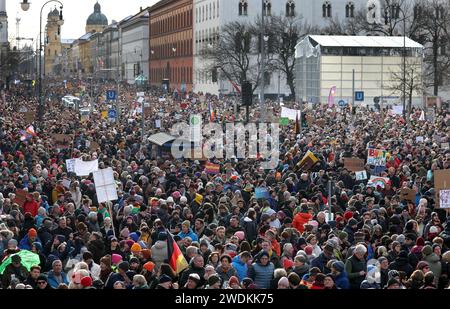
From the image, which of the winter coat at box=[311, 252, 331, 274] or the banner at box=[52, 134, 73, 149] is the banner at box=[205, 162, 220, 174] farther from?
the winter coat at box=[311, 252, 331, 274]

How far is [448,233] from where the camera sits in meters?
15.6

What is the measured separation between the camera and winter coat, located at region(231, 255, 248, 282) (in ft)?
41.9

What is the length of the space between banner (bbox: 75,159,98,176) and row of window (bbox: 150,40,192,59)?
97.5 m

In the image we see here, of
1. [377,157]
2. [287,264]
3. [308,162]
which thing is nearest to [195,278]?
[287,264]

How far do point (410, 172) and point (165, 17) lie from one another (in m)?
115

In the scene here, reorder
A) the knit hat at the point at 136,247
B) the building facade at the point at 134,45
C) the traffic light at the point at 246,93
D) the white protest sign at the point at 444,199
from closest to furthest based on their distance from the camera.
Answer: the knit hat at the point at 136,247 < the white protest sign at the point at 444,199 < the traffic light at the point at 246,93 < the building facade at the point at 134,45

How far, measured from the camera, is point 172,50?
13312 centimetres

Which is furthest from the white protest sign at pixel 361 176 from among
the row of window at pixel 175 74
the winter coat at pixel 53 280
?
the row of window at pixel 175 74

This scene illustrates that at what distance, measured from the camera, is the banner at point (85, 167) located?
2495 cm

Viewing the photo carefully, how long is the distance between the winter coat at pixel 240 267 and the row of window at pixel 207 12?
94.6 m

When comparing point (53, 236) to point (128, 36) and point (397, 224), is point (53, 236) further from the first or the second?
point (128, 36)

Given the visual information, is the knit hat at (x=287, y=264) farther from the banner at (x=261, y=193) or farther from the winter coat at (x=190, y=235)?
the banner at (x=261, y=193)

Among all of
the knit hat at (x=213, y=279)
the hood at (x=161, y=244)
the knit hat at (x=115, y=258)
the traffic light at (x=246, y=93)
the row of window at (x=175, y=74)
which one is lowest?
the knit hat at (x=115, y=258)
